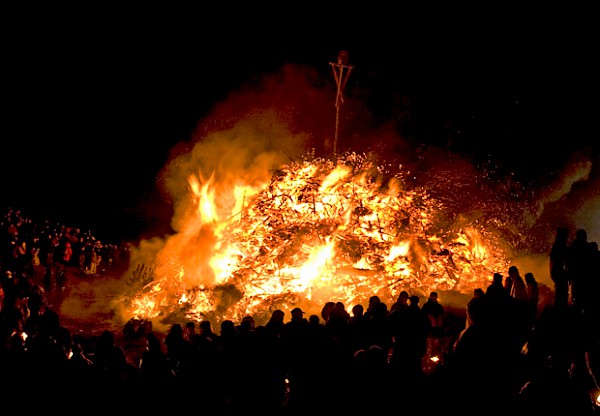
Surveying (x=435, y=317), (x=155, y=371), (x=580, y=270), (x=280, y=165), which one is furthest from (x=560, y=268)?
(x=280, y=165)

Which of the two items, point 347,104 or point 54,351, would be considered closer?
point 54,351

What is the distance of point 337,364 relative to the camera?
23.0 ft

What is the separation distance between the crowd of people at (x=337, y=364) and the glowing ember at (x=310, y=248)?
157 inches

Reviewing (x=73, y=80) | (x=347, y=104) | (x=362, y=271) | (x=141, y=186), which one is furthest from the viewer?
(x=73, y=80)

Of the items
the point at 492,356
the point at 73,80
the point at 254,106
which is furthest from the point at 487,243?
the point at 73,80

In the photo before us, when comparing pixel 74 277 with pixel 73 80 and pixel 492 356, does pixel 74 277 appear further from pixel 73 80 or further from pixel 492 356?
pixel 73 80

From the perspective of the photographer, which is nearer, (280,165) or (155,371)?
(155,371)

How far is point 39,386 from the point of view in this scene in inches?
271

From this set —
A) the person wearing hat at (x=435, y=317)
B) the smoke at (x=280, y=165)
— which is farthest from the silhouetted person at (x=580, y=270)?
the smoke at (x=280, y=165)

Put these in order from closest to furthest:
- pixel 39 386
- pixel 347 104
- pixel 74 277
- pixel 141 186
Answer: pixel 39 386, pixel 74 277, pixel 347 104, pixel 141 186

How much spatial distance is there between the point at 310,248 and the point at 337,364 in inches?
270

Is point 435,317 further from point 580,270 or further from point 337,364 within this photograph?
point 337,364

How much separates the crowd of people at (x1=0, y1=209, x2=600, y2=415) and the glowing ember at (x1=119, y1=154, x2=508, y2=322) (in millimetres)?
3982

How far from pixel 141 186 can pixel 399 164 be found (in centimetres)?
1956
